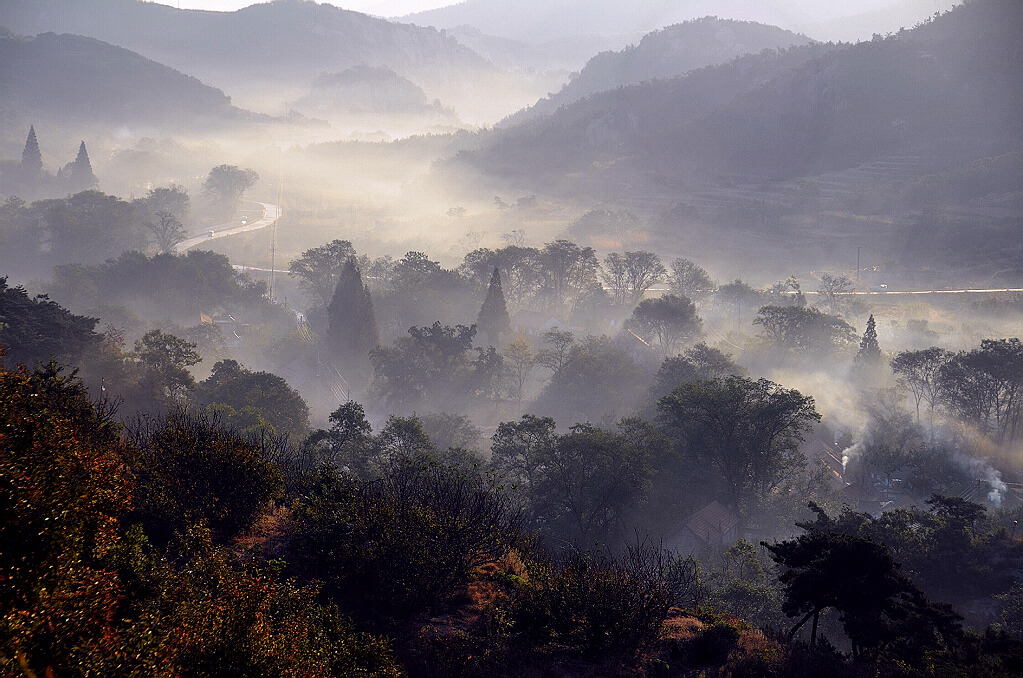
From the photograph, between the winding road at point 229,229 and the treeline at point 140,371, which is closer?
the treeline at point 140,371

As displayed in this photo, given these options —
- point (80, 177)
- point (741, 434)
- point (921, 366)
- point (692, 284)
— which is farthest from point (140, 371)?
point (80, 177)

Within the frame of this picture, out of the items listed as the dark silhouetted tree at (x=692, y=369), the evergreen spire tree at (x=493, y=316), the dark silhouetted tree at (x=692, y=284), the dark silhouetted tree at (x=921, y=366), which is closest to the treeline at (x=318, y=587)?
the dark silhouetted tree at (x=692, y=369)

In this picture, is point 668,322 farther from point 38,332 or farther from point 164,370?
point 38,332

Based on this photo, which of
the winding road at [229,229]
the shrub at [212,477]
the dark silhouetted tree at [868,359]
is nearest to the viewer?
the shrub at [212,477]

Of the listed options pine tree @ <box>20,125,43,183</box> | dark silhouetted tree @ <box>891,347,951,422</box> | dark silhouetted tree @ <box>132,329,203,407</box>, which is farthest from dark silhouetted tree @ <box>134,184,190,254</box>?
dark silhouetted tree @ <box>891,347,951,422</box>

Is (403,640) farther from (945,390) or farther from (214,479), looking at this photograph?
(945,390)

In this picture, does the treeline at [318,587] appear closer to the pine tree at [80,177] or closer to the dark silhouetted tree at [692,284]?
the dark silhouetted tree at [692,284]
